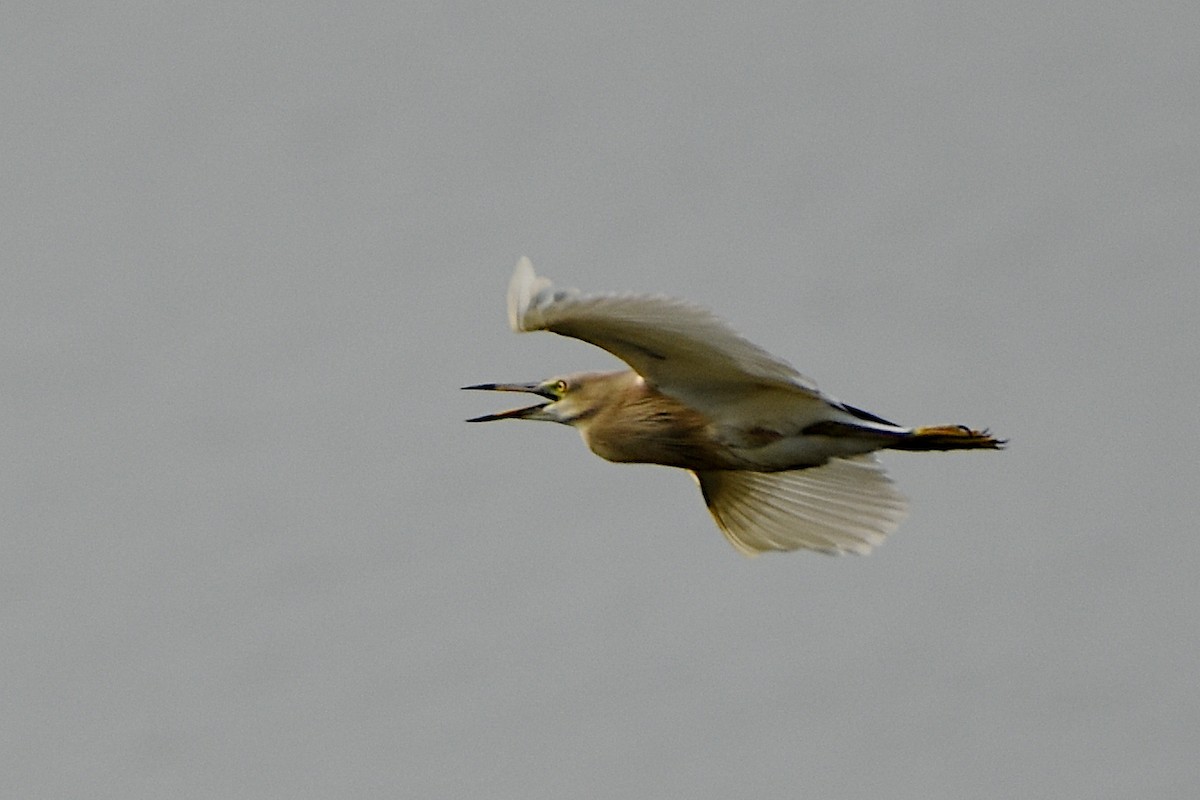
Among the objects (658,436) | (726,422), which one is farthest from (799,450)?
(658,436)

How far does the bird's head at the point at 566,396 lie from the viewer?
10625 mm

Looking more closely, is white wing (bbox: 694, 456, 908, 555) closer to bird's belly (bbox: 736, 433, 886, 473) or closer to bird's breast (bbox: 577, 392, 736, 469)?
bird's belly (bbox: 736, 433, 886, 473)

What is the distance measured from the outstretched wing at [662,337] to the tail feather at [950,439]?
1.82ft

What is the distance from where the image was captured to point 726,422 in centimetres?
1009

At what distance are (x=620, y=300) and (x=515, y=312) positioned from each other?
1.49 feet

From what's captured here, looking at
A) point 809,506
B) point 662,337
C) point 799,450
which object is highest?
point 662,337

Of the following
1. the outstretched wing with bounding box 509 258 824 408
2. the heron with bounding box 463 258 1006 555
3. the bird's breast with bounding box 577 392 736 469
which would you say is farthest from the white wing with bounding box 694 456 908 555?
the outstretched wing with bounding box 509 258 824 408

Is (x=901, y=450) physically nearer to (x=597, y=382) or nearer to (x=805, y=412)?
(x=805, y=412)

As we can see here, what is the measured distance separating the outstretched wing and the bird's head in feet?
1.96

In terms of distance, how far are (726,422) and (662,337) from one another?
789 mm

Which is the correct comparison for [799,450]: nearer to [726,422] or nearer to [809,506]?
[726,422]

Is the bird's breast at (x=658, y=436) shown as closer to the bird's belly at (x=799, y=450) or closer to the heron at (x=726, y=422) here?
the heron at (x=726, y=422)

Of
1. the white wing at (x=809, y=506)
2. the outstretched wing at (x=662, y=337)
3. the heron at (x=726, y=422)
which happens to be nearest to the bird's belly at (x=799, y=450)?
the heron at (x=726, y=422)

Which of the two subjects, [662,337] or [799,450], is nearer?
[662,337]
